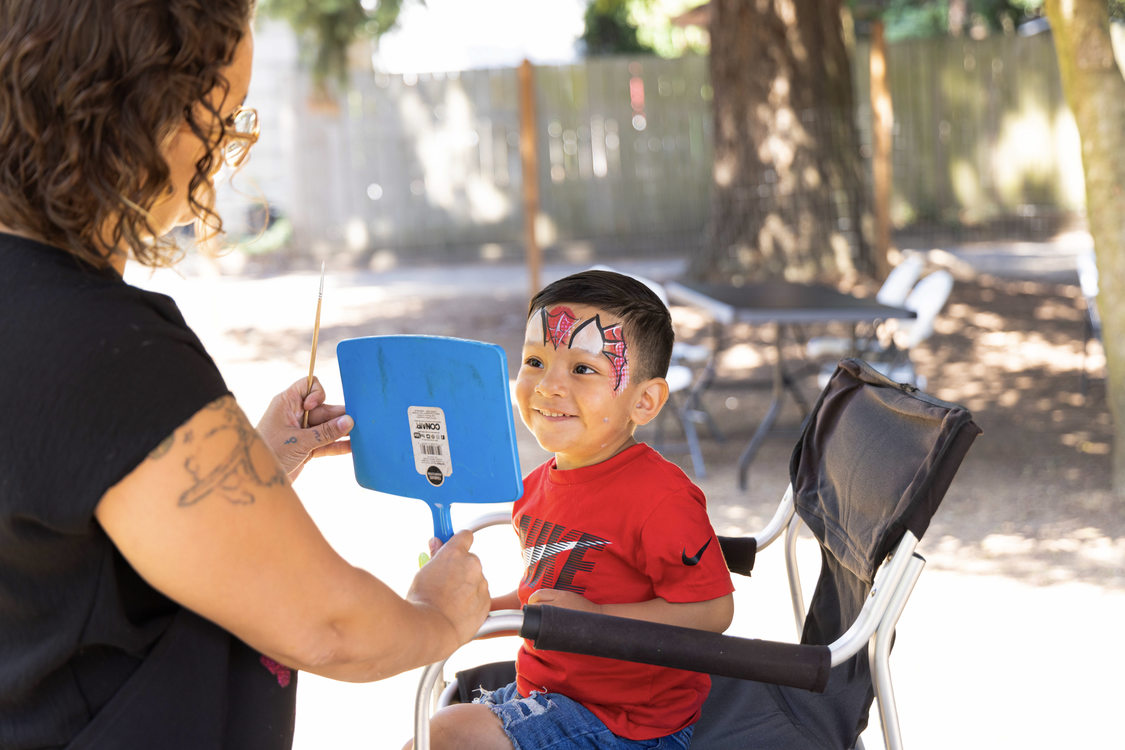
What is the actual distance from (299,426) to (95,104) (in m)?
0.79

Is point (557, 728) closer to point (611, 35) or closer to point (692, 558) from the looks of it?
point (692, 558)

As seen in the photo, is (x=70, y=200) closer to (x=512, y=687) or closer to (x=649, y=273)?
(x=512, y=687)

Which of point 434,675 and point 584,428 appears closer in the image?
point 434,675

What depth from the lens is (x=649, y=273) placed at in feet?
43.7

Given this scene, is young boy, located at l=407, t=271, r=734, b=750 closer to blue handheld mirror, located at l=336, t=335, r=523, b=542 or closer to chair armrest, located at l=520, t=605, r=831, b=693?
chair armrest, located at l=520, t=605, r=831, b=693

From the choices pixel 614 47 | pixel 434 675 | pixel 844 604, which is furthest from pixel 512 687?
pixel 614 47

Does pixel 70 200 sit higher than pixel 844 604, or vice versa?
pixel 70 200

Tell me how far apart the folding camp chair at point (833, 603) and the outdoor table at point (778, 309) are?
3.14 metres

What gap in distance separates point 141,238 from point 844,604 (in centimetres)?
153

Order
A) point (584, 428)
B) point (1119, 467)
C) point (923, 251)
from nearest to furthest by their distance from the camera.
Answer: point (584, 428) < point (1119, 467) < point (923, 251)

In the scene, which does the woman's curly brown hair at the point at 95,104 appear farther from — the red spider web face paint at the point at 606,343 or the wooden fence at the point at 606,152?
the wooden fence at the point at 606,152

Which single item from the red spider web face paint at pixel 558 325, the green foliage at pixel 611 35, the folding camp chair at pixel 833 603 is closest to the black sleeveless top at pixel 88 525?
the folding camp chair at pixel 833 603

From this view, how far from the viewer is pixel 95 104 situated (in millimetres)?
1169

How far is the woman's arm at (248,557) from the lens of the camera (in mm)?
1164
